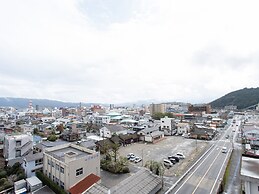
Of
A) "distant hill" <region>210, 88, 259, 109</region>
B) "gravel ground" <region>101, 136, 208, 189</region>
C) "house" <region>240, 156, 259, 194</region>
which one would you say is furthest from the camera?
"distant hill" <region>210, 88, 259, 109</region>

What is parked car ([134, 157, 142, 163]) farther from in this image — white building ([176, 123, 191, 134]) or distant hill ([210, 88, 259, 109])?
distant hill ([210, 88, 259, 109])

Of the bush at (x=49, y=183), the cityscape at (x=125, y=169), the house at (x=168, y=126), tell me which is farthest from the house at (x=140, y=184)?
the house at (x=168, y=126)

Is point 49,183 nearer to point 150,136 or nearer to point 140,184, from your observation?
point 140,184

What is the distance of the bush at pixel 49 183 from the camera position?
49.2 ft

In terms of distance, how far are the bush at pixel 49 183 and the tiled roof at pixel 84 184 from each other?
813mm

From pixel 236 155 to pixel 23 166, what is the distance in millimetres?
27809

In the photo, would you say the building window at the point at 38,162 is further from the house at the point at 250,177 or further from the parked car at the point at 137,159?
the house at the point at 250,177

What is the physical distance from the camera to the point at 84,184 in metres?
15.4

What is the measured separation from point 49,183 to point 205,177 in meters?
15.0

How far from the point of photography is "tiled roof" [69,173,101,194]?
577 inches

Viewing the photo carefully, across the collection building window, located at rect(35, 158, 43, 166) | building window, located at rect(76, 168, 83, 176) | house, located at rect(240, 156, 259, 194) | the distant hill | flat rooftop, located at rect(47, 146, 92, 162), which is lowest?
building window, located at rect(35, 158, 43, 166)

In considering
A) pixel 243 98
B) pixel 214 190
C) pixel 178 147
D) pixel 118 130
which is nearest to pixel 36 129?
pixel 118 130

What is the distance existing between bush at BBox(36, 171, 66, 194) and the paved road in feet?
30.5

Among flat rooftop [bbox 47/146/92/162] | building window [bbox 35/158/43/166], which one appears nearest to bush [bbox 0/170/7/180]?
building window [bbox 35/158/43/166]
